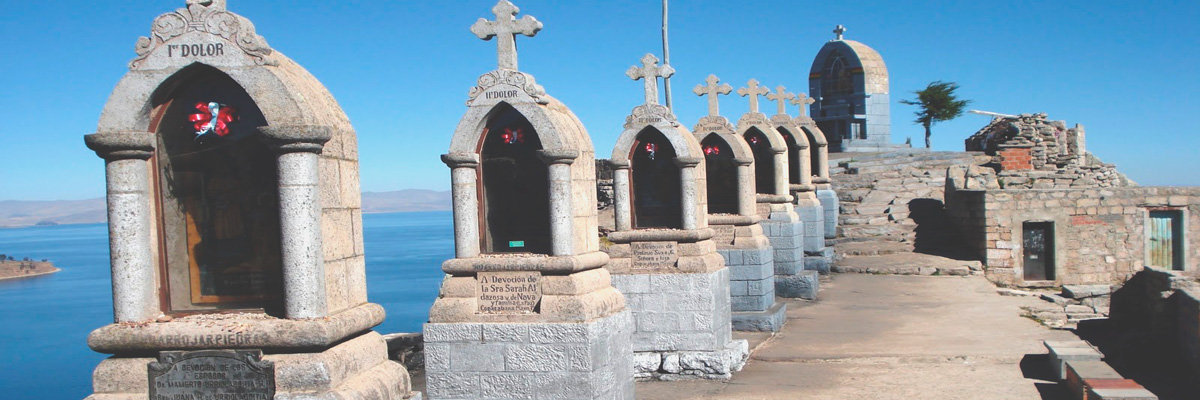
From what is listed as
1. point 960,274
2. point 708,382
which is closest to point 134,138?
point 708,382

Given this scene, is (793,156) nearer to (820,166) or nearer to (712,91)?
(820,166)

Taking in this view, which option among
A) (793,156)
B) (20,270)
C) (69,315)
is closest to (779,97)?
(793,156)

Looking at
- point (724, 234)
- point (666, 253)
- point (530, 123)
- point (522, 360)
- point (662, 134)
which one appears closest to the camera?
point (522, 360)

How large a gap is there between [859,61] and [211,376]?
31334mm

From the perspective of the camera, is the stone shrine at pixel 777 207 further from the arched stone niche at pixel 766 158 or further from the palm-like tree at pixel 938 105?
the palm-like tree at pixel 938 105

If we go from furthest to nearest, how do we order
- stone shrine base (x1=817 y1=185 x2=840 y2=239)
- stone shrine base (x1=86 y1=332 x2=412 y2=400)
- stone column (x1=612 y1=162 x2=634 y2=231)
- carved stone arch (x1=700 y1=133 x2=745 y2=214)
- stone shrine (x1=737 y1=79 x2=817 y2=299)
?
stone shrine base (x1=817 y1=185 x2=840 y2=239) → stone shrine (x1=737 y1=79 x2=817 y2=299) → carved stone arch (x1=700 y1=133 x2=745 y2=214) → stone column (x1=612 y1=162 x2=634 y2=231) → stone shrine base (x1=86 y1=332 x2=412 y2=400)

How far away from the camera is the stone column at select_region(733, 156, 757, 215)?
487 inches

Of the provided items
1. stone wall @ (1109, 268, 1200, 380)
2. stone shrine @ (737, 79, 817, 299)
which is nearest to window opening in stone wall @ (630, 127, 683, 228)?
stone shrine @ (737, 79, 817, 299)

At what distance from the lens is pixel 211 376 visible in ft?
15.8

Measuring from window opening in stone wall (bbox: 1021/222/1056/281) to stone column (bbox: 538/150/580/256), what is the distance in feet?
48.1

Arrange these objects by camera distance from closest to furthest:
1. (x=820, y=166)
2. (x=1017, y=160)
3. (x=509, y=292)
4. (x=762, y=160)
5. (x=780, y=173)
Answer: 1. (x=509, y=292)
2. (x=780, y=173)
3. (x=762, y=160)
4. (x=820, y=166)
5. (x=1017, y=160)

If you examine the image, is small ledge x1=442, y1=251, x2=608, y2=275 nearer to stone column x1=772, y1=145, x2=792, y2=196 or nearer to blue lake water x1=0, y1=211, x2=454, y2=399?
stone column x1=772, y1=145, x2=792, y2=196

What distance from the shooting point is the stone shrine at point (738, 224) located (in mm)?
12305

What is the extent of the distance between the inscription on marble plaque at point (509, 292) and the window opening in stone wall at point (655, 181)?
3531 mm
